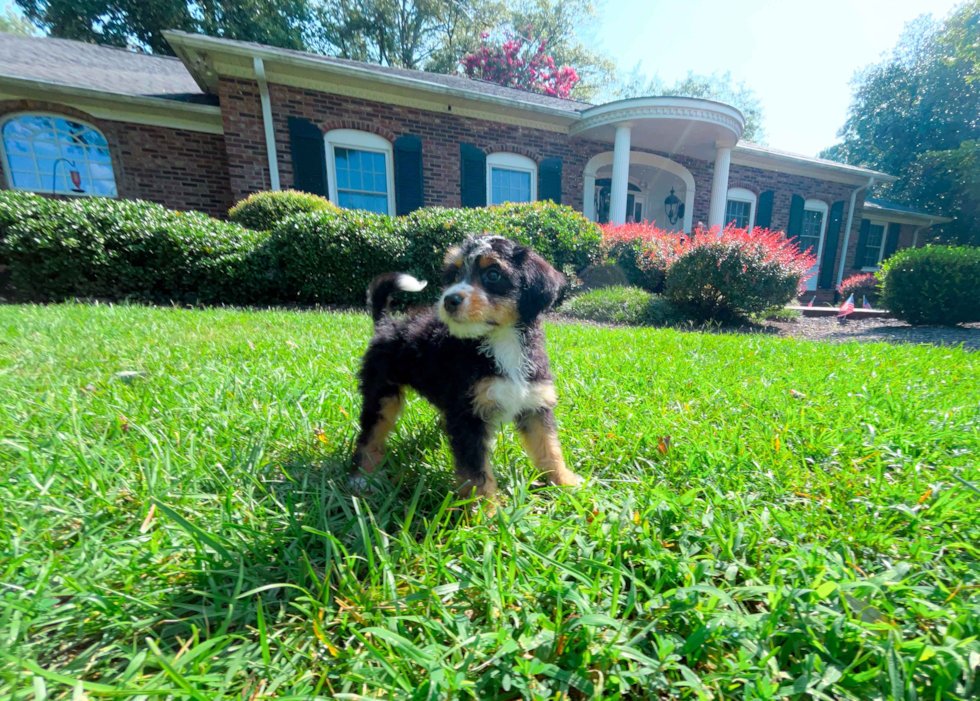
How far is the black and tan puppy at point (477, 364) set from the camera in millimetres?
1809

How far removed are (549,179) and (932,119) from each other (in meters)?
28.9

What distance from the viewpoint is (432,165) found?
41.8ft

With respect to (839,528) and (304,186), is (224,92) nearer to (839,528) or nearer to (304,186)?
(304,186)

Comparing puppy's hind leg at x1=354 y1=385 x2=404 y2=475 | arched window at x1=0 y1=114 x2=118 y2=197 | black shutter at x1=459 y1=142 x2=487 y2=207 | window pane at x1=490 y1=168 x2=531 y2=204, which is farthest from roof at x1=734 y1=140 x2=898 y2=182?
arched window at x1=0 y1=114 x2=118 y2=197

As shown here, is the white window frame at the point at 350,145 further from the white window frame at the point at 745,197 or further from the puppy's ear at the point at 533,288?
the white window frame at the point at 745,197

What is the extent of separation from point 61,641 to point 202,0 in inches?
1206

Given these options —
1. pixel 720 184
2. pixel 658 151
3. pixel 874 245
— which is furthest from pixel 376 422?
pixel 874 245

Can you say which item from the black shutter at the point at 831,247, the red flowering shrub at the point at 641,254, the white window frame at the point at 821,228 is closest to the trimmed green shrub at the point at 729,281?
the red flowering shrub at the point at 641,254

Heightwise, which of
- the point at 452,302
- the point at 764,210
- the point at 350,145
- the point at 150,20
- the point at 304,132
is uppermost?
the point at 150,20

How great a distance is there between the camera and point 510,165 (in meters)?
13.7

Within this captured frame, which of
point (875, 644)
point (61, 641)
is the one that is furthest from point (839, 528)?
point (61, 641)

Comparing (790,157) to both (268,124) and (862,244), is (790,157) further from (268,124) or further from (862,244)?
(268,124)

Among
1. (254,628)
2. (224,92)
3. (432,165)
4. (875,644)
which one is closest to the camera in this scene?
(875,644)

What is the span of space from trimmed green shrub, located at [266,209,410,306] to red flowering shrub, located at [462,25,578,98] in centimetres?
2419
